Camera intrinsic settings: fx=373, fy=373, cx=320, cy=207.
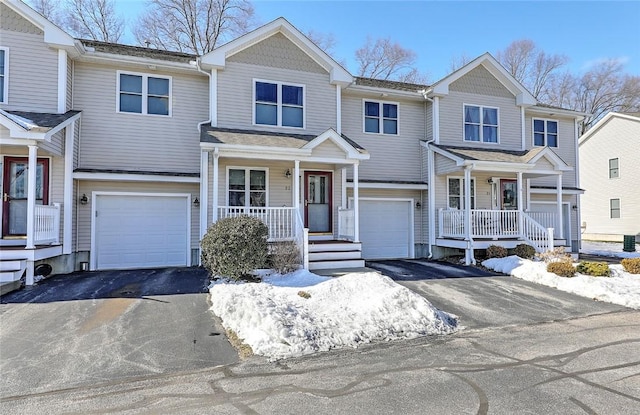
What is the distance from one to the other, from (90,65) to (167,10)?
46.4 feet

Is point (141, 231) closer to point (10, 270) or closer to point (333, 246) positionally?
point (10, 270)

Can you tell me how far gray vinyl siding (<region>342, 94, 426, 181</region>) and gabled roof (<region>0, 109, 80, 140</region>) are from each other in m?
8.66

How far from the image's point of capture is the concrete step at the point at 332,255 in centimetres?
1056

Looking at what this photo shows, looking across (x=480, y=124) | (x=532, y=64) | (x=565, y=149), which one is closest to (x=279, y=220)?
(x=480, y=124)

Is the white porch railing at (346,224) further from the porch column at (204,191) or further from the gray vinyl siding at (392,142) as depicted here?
the porch column at (204,191)

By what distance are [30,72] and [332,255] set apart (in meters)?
9.75

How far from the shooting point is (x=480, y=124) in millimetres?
15008

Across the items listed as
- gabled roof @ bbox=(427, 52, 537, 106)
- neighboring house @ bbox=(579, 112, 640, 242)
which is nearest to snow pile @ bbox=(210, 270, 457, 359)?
gabled roof @ bbox=(427, 52, 537, 106)

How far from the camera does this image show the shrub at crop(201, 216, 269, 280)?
8.30 meters

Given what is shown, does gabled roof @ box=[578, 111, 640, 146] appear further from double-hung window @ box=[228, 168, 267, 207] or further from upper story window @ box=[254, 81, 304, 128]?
double-hung window @ box=[228, 168, 267, 207]

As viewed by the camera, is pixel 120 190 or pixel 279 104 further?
pixel 279 104

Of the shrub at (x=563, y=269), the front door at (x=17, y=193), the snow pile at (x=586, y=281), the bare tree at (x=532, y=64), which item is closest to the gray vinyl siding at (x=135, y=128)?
the front door at (x=17, y=193)

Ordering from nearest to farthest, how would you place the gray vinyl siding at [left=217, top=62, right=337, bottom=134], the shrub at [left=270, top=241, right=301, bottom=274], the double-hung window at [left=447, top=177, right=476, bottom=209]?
1. the shrub at [left=270, top=241, right=301, bottom=274]
2. the gray vinyl siding at [left=217, top=62, right=337, bottom=134]
3. the double-hung window at [left=447, top=177, right=476, bottom=209]

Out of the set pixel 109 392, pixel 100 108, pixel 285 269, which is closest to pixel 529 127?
pixel 285 269
